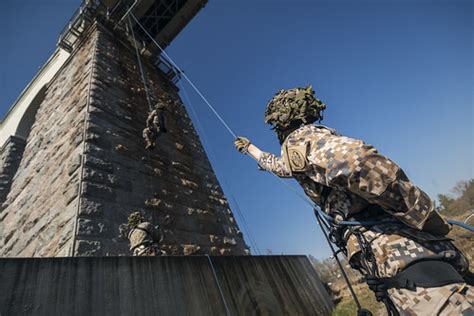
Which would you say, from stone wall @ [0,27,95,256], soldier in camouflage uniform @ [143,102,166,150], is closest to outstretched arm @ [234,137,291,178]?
stone wall @ [0,27,95,256]

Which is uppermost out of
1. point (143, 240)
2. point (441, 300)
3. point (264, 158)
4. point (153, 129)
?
point (153, 129)

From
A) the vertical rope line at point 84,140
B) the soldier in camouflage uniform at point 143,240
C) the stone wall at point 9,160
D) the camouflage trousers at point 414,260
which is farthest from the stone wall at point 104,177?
the camouflage trousers at point 414,260

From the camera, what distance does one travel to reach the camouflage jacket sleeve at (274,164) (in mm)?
1842

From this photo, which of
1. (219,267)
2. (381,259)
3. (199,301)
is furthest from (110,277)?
(381,259)

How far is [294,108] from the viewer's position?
1779mm

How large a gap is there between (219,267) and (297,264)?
1.40m

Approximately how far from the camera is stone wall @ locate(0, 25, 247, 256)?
2.92 m

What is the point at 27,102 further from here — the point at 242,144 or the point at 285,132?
the point at 285,132

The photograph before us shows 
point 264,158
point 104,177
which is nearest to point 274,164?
point 264,158

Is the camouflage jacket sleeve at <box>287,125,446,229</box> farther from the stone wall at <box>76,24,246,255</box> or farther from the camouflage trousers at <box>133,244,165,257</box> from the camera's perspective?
the stone wall at <box>76,24,246,255</box>

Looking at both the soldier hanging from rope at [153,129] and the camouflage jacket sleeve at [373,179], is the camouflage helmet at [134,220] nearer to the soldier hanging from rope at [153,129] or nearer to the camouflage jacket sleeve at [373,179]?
the soldier hanging from rope at [153,129]

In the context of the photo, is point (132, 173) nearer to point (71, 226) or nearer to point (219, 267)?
point (71, 226)

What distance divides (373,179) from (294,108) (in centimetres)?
78

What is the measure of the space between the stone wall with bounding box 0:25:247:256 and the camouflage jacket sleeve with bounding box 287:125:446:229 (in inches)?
101
